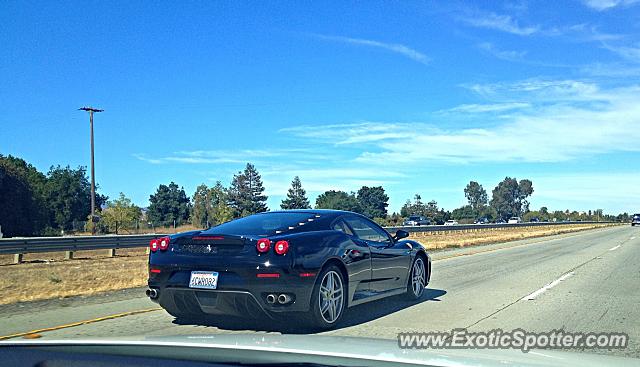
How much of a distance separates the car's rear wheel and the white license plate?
3.59 meters

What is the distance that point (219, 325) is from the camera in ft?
23.5

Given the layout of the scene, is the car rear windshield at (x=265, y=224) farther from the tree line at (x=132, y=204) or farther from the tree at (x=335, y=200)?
the tree at (x=335, y=200)

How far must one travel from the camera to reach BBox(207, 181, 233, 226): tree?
234ft

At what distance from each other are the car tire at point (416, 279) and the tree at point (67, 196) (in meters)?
78.8

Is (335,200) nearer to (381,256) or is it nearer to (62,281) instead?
(62,281)

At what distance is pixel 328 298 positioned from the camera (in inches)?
271

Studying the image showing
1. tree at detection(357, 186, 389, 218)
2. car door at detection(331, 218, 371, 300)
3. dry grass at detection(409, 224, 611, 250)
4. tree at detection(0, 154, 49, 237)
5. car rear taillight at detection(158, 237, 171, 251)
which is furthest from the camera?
tree at detection(357, 186, 389, 218)

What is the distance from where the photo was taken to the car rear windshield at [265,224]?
6977mm

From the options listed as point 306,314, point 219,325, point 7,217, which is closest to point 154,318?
point 219,325

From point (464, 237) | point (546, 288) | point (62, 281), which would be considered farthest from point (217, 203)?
point (546, 288)

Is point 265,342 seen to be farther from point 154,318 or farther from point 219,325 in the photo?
point 154,318

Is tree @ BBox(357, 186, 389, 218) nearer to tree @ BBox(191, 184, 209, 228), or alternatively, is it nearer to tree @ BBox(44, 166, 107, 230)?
tree @ BBox(191, 184, 209, 228)

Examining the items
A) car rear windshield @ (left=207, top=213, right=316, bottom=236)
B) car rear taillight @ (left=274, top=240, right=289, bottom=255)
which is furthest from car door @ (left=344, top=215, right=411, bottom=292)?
car rear taillight @ (left=274, top=240, right=289, bottom=255)

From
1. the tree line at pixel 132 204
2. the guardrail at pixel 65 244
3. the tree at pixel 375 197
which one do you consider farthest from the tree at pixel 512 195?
the guardrail at pixel 65 244
